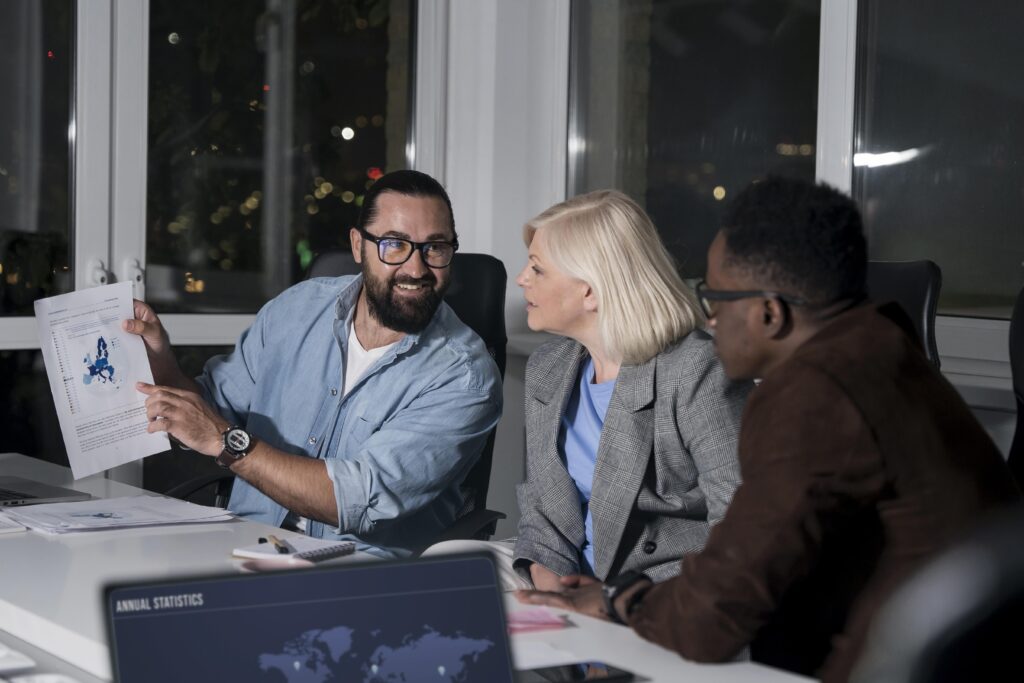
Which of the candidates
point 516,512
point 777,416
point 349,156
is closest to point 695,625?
point 777,416

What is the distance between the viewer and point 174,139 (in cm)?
362

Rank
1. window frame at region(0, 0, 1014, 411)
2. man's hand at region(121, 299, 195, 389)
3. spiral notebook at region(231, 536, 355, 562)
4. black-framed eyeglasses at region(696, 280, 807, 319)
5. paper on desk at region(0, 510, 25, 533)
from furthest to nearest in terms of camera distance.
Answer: window frame at region(0, 0, 1014, 411), man's hand at region(121, 299, 195, 389), paper on desk at region(0, 510, 25, 533), spiral notebook at region(231, 536, 355, 562), black-framed eyeglasses at region(696, 280, 807, 319)

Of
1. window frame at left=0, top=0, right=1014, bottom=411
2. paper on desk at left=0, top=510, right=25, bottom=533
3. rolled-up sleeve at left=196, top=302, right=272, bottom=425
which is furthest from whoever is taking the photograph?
window frame at left=0, top=0, right=1014, bottom=411

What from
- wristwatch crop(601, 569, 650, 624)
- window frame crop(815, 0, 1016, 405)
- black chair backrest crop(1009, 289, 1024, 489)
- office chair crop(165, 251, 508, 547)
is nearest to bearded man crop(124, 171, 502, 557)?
office chair crop(165, 251, 508, 547)

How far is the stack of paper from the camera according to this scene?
189 cm

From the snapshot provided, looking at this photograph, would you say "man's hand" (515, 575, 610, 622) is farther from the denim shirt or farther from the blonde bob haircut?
the denim shirt

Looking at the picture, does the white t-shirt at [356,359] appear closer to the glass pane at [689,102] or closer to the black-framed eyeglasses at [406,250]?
the black-framed eyeglasses at [406,250]

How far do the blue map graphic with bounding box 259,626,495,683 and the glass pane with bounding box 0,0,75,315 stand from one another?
8.90 feet

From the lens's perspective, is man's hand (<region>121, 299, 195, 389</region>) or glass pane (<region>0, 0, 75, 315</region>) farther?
glass pane (<region>0, 0, 75, 315</region>)

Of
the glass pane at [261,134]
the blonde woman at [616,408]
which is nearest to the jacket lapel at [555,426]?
the blonde woman at [616,408]

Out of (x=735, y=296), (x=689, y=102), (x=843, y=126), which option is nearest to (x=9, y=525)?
(x=735, y=296)

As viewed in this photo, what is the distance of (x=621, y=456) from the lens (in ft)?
6.58

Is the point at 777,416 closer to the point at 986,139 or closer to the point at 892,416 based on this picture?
the point at 892,416

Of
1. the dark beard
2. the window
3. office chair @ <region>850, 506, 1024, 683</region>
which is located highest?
the window
